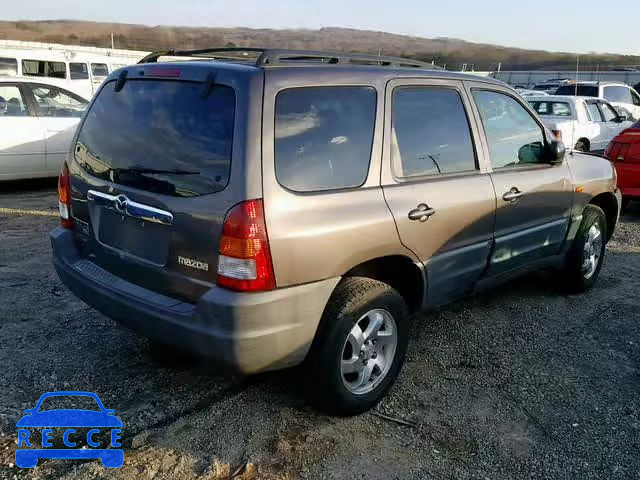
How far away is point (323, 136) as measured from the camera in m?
2.90

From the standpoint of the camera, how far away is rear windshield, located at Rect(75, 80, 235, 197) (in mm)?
2697

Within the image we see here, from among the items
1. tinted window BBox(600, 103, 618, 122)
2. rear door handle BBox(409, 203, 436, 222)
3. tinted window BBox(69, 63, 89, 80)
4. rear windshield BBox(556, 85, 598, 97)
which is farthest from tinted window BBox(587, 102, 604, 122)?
tinted window BBox(69, 63, 89, 80)

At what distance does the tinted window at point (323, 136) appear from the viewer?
274 cm

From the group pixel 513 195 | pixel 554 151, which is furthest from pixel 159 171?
pixel 554 151

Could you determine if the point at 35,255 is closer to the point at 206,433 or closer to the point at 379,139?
the point at 206,433

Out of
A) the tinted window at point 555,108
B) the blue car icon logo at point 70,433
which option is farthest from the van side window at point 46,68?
the blue car icon logo at point 70,433

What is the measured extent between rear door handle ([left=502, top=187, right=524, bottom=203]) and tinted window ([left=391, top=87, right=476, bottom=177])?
0.35 m

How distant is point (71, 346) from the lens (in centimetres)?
380

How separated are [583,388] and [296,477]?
6.19 ft

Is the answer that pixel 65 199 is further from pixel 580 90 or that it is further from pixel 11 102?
pixel 580 90

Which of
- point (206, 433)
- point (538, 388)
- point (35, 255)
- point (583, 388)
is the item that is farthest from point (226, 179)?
point (35, 255)

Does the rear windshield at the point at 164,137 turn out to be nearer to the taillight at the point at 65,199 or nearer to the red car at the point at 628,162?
the taillight at the point at 65,199

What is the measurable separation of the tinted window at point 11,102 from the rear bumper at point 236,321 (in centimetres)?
654

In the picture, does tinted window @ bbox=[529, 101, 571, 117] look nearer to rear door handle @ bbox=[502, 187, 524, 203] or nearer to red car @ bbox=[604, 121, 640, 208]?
red car @ bbox=[604, 121, 640, 208]
